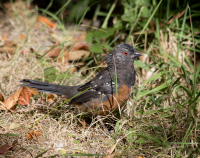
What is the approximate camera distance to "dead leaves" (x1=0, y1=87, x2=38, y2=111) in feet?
8.92

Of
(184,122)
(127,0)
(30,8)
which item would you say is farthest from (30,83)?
(30,8)

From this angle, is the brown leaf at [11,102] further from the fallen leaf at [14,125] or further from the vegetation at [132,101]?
the fallen leaf at [14,125]

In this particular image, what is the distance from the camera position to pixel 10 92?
309 cm

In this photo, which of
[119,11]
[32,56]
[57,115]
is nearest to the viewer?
[57,115]

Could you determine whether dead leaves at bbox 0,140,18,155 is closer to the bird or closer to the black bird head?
the bird

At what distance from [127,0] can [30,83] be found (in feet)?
7.41

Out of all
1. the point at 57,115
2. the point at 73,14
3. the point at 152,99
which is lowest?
the point at 57,115

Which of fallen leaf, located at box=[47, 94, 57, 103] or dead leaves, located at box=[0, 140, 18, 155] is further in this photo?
fallen leaf, located at box=[47, 94, 57, 103]

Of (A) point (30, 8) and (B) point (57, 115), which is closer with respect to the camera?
(B) point (57, 115)

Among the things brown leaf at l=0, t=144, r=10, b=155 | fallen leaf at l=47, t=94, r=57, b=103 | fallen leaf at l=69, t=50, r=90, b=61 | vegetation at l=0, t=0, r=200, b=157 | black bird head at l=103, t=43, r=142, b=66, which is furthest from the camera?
fallen leaf at l=69, t=50, r=90, b=61

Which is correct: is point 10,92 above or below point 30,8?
below

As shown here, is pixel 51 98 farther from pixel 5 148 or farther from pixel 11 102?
pixel 5 148

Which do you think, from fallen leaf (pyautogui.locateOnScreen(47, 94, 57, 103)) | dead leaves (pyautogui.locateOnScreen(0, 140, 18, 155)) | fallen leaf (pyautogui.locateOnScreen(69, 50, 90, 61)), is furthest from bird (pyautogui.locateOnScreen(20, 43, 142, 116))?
fallen leaf (pyautogui.locateOnScreen(69, 50, 90, 61))

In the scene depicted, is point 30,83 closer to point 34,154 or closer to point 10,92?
point 10,92
